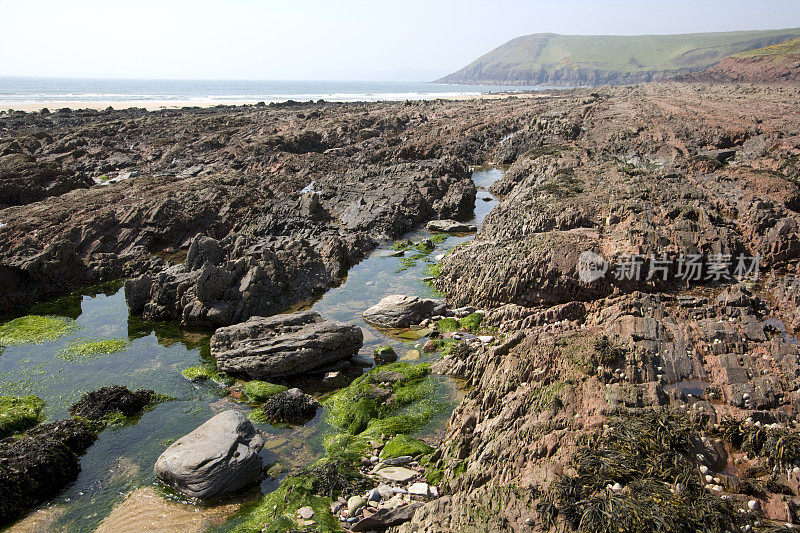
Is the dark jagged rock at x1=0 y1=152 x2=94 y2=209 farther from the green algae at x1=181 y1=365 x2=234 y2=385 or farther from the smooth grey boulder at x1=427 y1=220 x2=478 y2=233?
the smooth grey boulder at x1=427 y1=220 x2=478 y2=233

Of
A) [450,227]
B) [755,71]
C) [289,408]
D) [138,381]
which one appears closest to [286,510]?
[289,408]

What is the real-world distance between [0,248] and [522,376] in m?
24.0

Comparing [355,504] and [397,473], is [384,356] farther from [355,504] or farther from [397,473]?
[355,504]

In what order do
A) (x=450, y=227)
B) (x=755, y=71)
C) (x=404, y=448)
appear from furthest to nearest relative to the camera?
1. (x=755, y=71)
2. (x=450, y=227)
3. (x=404, y=448)

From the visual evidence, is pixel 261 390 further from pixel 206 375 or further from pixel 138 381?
pixel 138 381

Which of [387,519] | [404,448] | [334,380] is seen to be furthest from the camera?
[334,380]

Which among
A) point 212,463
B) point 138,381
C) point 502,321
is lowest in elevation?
point 138,381

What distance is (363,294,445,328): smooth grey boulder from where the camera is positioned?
59.3 ft

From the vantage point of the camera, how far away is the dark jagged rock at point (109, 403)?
1329 centimetres

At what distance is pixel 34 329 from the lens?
18344 mm

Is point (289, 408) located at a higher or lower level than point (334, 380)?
higher

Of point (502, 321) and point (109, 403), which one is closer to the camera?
point (109, 403)

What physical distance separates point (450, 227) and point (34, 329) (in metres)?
20.4

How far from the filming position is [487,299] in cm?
1861
